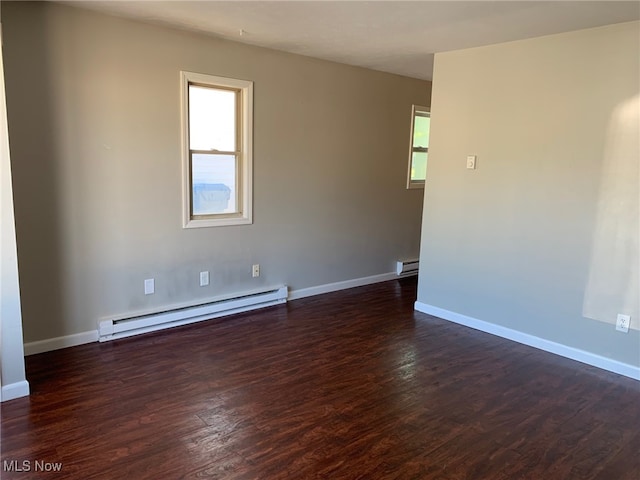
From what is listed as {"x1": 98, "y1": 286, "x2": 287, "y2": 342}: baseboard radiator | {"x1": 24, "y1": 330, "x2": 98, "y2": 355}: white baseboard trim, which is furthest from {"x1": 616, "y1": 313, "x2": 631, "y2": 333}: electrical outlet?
{"x1": 24, "y1": 330, "x2": 98, "y2": 355}: white baseboard trim

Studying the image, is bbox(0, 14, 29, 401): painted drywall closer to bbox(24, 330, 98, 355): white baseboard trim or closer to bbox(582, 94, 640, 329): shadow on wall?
bbox(24, 330, 98, 355): white baseboard trim

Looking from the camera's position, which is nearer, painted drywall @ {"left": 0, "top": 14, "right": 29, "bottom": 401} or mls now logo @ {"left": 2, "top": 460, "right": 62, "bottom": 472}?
mls now logo @ {"left": 2, "top": 460, "right": 62, "bottom": 472}

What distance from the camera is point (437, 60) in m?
4.12

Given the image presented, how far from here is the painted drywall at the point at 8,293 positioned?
245 cm

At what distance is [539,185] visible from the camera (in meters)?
3.55

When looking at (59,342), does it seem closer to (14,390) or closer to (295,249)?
(14,390)

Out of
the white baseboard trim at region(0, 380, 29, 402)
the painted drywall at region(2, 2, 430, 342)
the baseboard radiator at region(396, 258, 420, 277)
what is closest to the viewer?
the white baseboard trim at region(0, 380, 29, 402)

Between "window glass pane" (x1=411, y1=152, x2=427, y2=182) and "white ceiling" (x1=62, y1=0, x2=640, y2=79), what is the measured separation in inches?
72.7

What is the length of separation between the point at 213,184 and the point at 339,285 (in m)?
1.90

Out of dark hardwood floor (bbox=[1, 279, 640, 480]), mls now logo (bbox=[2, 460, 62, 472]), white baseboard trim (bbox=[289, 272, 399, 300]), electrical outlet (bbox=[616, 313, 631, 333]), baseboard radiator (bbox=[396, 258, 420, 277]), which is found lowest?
mls now logo (bbox=[2, 460, 62, 472])

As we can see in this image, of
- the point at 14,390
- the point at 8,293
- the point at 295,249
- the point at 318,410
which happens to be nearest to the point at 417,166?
the point at 295,249

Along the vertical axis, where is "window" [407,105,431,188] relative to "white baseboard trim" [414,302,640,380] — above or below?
above

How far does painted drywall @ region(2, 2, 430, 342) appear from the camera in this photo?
3.12m

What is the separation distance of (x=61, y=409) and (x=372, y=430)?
5.74 feet
